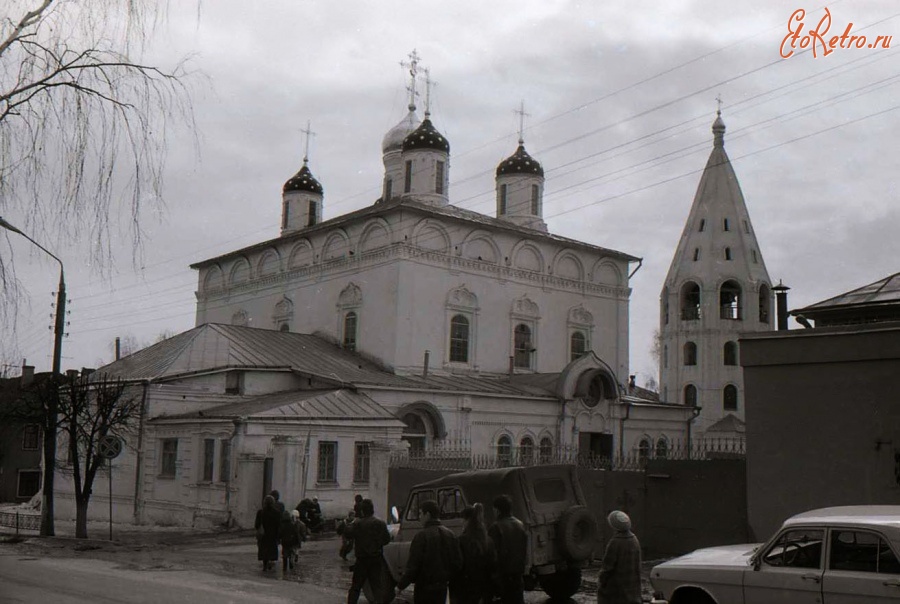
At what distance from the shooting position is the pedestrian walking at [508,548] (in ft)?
30.3

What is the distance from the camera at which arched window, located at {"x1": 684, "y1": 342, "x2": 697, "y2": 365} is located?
5122 cm

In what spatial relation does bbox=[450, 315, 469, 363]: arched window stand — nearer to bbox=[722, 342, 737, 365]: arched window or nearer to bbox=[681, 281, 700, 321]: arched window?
bbox=[681, 281, 700, 321]: arched window

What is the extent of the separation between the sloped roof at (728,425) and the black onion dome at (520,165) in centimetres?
1670

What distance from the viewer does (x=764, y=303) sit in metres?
50.7

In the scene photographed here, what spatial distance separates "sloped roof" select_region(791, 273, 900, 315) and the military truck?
8011 mm

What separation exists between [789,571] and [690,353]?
45046 mm

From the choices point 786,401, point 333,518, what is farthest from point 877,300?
point 333,518

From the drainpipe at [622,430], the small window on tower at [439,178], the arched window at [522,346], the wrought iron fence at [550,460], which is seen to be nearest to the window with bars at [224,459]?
the wrought iron fence at [550,460]

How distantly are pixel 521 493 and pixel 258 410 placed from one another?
13115mm

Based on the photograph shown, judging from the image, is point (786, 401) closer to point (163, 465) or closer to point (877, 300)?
point (877, 300)

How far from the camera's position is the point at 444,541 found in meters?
8.25

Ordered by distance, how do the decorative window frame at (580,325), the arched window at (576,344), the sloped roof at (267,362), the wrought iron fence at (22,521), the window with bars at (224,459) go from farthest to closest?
the arched window at (576,344)
the decorative window frame at (580,325)
the sloped roof at (267,362)
the wrought iron fence at (22,521)
the window with bars at (224,459)

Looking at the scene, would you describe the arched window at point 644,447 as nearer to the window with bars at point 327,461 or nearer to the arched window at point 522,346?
the arched window at point 522,346

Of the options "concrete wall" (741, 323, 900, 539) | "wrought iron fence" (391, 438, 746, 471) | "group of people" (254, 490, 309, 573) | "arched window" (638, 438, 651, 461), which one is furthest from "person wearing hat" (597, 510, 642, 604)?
"arched window" (638, 438, 651, 461)
